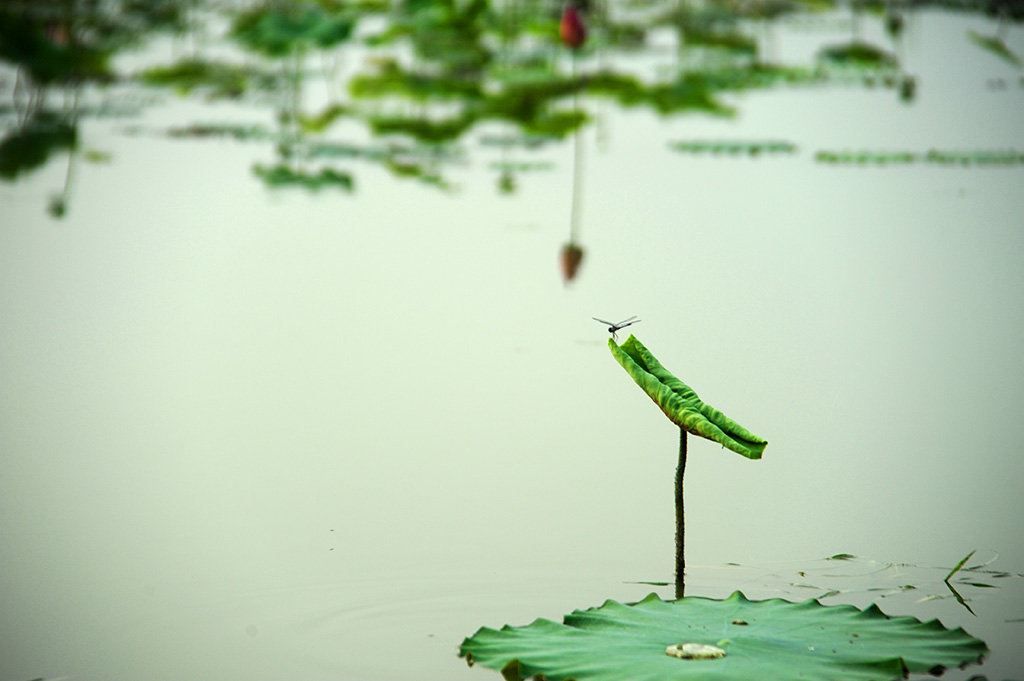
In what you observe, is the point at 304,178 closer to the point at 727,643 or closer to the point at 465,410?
the point at 465,410

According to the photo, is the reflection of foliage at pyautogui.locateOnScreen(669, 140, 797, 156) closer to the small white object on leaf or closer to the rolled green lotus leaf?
the rolled green lotus leaf

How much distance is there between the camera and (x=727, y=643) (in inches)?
39.1

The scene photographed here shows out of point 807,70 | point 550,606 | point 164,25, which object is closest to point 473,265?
point 550,606

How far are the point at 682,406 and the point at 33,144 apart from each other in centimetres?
421

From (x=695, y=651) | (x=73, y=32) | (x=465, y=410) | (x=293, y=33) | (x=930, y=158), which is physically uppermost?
(x=73, y=32)

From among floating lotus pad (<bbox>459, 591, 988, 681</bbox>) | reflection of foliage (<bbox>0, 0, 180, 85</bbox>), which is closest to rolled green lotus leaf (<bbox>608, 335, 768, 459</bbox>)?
floating lotus pad (<bbox>459, 591, 988, 681</bbox>)

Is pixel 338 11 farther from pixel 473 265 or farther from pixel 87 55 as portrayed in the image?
pixel 473 265

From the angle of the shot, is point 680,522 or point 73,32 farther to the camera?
point 73,32

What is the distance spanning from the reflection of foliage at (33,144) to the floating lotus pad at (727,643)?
136 inches

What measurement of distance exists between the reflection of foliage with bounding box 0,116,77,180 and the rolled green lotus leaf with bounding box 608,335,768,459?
3370mm

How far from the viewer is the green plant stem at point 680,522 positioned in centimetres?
113

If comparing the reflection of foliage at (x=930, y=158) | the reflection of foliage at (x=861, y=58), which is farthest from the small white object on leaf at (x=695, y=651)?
the reflection of foliage at (x=861, y=58)

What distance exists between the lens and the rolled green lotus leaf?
1028 millimetres

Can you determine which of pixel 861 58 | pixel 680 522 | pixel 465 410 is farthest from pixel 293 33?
pixel 680 522
